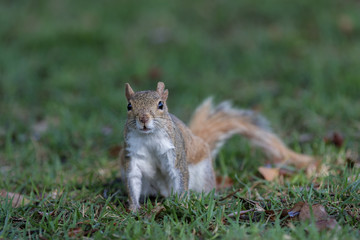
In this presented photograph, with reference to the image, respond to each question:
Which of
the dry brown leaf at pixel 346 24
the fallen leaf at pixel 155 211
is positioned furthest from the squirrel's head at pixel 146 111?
the dry brown leaf at pixel 346 24

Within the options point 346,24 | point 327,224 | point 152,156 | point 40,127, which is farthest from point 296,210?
point 346,24

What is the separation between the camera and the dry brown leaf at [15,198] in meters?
2.73

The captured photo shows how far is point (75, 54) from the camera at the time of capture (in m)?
5.82

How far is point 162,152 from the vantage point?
2664mm

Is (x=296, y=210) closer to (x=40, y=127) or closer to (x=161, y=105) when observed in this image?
(x=161, y=105)

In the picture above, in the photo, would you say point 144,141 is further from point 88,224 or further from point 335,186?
point 335,186

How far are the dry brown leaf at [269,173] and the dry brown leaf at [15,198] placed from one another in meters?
1.46

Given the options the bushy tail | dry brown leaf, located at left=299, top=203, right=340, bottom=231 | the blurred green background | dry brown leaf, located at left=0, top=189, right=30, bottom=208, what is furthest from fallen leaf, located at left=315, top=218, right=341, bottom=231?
dry brown leaf, located at left=0, top=189, right=30, bottom=208

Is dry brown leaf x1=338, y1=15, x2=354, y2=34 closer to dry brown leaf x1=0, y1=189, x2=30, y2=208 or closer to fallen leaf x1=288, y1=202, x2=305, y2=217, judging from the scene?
fallen leaf x1=288, y1=202, x2=305, y2=217

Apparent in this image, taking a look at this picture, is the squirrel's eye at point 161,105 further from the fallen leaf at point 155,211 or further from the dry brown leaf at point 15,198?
the dry brown leaf at point 15,198

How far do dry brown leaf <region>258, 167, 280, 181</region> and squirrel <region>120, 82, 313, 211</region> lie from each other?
22cm

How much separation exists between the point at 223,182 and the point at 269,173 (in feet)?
1.00

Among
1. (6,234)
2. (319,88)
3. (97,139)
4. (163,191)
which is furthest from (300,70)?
(6,234)

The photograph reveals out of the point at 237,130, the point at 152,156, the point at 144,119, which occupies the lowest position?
the point at 152,156
